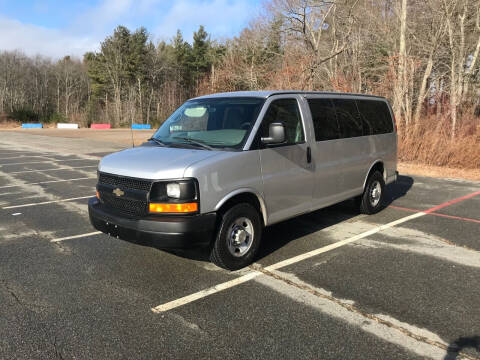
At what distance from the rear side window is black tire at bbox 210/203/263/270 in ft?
10.3

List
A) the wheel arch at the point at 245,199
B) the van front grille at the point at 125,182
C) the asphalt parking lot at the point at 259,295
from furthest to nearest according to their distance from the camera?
the wheel arch at the point at 245,199 < the van front grille at the point at 125,182 < the asphalt parking lot at the point at 259,295

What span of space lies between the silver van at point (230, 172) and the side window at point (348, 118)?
0.02 metres

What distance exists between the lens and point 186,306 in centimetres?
373

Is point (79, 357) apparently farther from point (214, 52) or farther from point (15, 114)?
point (15, 114)

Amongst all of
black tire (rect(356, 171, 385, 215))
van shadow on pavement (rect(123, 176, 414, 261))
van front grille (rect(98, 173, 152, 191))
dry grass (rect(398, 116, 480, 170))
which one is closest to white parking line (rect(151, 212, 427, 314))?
van shadow on pavement (rect(123, 176, 414, 261))

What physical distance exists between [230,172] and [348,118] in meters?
2.80

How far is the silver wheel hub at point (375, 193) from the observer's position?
7.07 m

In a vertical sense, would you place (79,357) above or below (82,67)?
below

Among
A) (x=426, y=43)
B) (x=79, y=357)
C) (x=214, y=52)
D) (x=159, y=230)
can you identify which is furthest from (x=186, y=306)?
(x=214, y=52)

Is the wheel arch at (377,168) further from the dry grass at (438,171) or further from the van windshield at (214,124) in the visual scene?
the dry grass at (438,171)

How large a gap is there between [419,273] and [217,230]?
7.69ft

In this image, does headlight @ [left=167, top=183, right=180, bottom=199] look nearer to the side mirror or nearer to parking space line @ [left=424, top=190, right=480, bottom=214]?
the side mirror

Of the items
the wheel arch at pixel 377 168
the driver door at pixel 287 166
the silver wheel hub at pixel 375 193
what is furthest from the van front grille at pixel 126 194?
the silver wheel hub at pixel 375 193

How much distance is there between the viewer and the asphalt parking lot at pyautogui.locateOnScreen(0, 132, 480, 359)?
10.2ft
